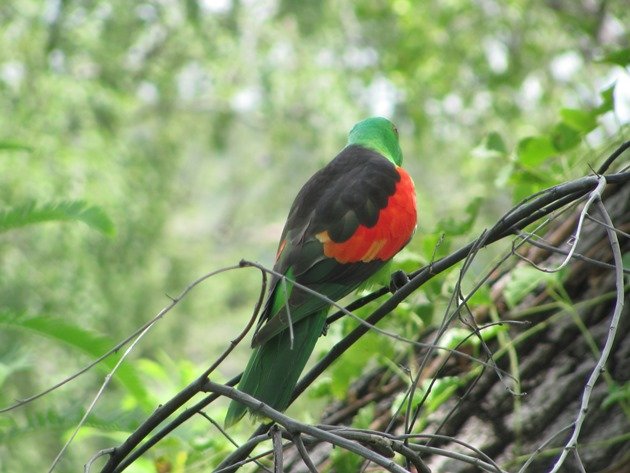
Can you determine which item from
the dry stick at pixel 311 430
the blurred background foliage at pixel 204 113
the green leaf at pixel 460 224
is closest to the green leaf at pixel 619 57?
the green leaf at pixel 460 224

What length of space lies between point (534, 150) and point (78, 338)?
134 cm

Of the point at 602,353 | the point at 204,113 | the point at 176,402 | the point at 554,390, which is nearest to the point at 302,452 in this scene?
the point at 176,402

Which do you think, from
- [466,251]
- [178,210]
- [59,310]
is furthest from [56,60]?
[466,251]

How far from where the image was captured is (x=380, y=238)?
2.26m

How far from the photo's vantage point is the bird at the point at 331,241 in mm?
1957

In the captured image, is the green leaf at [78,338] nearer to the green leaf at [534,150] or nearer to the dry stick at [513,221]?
the dry stick at [513,221]

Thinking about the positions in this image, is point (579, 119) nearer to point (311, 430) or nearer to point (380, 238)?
point (380, 238)

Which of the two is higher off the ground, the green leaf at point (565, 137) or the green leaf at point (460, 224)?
the green leaf at point (565, 137)

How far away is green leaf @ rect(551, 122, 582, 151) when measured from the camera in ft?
7.75

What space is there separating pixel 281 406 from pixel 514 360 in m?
0.67

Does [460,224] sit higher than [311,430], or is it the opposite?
[460,224]

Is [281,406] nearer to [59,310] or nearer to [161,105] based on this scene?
[59,310]

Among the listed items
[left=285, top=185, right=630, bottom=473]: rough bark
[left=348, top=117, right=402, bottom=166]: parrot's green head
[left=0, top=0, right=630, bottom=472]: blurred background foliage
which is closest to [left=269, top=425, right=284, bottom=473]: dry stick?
[left=285, top=185, right=630, bottom=473]: rough bark

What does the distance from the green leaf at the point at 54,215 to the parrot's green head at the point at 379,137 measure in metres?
0.93
